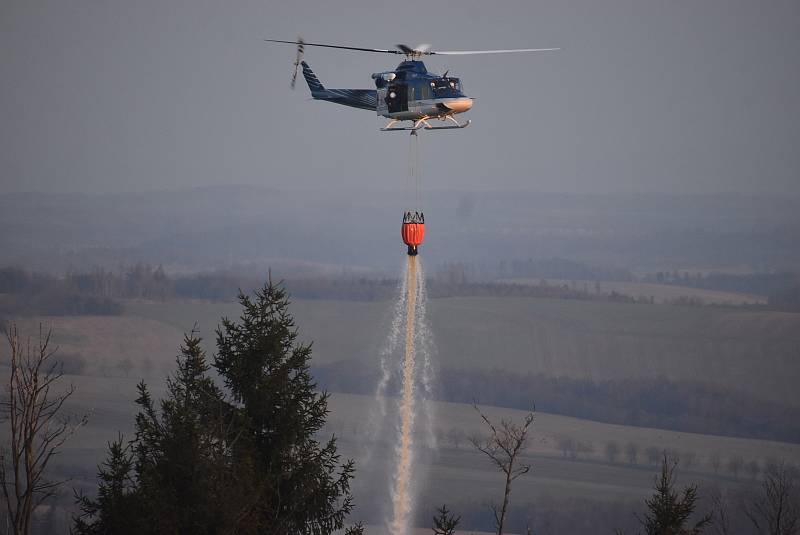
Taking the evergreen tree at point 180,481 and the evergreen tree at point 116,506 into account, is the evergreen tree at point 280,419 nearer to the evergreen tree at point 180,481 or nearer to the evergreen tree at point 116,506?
the evergreen tree at point 180,481

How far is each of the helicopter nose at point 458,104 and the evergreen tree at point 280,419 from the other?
74.6 feet

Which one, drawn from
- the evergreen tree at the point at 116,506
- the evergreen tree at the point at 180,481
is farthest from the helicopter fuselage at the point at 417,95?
the evergreen tree at the point at 116,506

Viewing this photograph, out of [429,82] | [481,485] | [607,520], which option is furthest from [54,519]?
[429,82]

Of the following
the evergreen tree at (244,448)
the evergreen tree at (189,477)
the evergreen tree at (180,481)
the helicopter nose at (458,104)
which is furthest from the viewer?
Answer: the helicopter nose at (458,104)

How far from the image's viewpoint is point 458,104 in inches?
2368

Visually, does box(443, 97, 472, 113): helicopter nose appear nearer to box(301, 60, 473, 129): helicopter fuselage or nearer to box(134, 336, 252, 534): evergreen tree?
box(301, 60, 473, 129): helicopter fuselage

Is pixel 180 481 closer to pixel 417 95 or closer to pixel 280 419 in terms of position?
pixel 280 419

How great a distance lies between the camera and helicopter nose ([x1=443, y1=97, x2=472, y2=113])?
60.0 m

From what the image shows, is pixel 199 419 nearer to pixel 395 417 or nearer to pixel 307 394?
pixel 307 394

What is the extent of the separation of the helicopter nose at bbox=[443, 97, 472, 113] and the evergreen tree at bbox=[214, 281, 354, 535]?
2273 cm

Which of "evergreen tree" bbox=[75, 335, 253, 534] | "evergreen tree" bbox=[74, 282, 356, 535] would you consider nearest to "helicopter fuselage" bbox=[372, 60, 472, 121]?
"evergreen tree" bbox=[74, 282, 356, 535]

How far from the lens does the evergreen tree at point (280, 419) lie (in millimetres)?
38781

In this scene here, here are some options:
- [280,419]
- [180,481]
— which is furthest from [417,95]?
[180,481]

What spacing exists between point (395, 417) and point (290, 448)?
528ft
